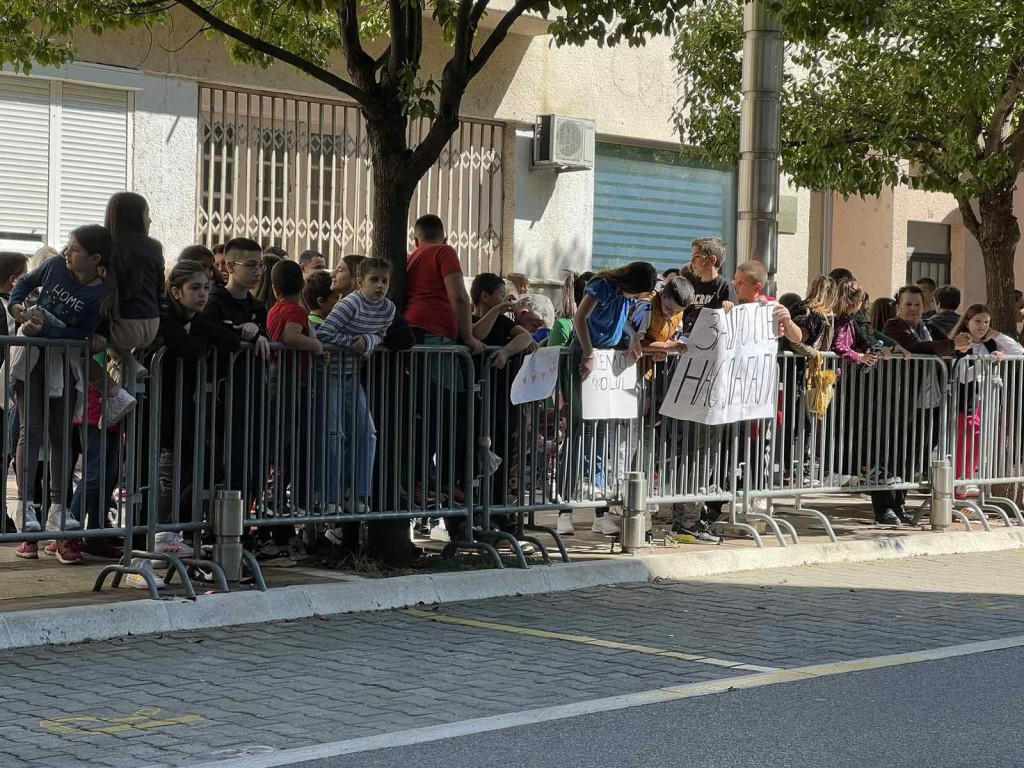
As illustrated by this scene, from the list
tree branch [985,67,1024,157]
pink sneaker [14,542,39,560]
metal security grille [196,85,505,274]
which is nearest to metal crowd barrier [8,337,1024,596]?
pink sneaker [14,542,39,560]

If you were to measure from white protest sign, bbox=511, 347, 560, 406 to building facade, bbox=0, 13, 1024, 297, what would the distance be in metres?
3.80

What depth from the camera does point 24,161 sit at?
14141mm

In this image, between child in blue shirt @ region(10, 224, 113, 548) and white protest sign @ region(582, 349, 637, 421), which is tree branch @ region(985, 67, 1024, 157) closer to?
white protest sign @ region(582, 349, 637, 421)

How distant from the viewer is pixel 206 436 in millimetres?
8375

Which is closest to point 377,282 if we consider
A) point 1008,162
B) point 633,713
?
point 633,713

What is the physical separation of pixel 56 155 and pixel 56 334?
6.64 m

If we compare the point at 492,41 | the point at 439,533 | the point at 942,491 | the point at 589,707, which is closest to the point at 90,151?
the point at 439,533

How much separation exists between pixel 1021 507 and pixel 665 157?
6.93m

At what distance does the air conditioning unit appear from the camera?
17.2 meters

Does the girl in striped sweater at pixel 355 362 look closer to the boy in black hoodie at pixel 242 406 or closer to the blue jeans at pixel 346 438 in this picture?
the blue jeans at pixel 346 438

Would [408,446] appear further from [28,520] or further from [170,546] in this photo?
[28,520]

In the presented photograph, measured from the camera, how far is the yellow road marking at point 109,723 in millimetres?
5816

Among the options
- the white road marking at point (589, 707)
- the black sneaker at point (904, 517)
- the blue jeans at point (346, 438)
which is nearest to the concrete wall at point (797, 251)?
the black sneaker at point (904, 517)

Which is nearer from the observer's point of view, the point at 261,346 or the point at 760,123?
the point at 261,346
